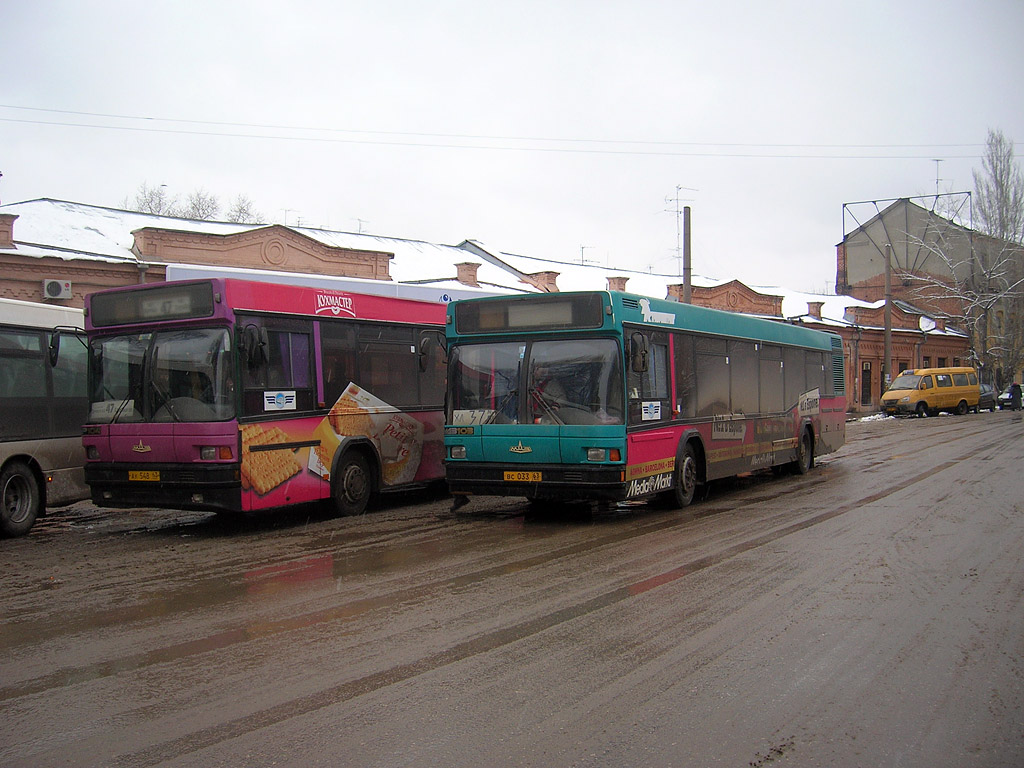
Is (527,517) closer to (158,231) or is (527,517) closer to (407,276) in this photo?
(158,231)

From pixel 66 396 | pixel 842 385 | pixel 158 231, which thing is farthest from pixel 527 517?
pixel 158 231

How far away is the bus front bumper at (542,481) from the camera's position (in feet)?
35.4

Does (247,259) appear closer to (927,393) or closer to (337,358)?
(337,358)

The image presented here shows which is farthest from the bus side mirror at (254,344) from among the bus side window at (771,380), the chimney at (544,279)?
the chimney at (544,279)

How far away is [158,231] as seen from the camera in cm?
2547

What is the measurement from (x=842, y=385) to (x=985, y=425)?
15.8 m

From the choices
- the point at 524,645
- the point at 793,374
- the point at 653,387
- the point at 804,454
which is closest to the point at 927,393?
the point at 804,454

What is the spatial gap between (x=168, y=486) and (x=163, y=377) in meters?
1.27

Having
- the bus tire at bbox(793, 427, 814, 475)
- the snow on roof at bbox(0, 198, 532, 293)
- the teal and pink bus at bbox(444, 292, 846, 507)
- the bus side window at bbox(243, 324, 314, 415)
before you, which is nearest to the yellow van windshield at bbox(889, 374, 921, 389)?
the snow on roof at bbox(0, 198, 532, 293)

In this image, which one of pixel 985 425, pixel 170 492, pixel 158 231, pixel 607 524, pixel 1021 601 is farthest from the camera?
pixel 985 425

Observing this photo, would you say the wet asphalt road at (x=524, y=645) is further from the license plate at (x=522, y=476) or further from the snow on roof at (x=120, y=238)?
the snow on roof at (x=120, y=238)

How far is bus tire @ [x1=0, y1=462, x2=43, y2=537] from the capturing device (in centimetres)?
1091

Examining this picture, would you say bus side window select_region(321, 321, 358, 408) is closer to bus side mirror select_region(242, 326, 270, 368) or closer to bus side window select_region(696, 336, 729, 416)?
bus side mirror select_region(242, 326, 270, 368)

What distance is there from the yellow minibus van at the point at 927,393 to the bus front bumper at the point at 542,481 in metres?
35.7
